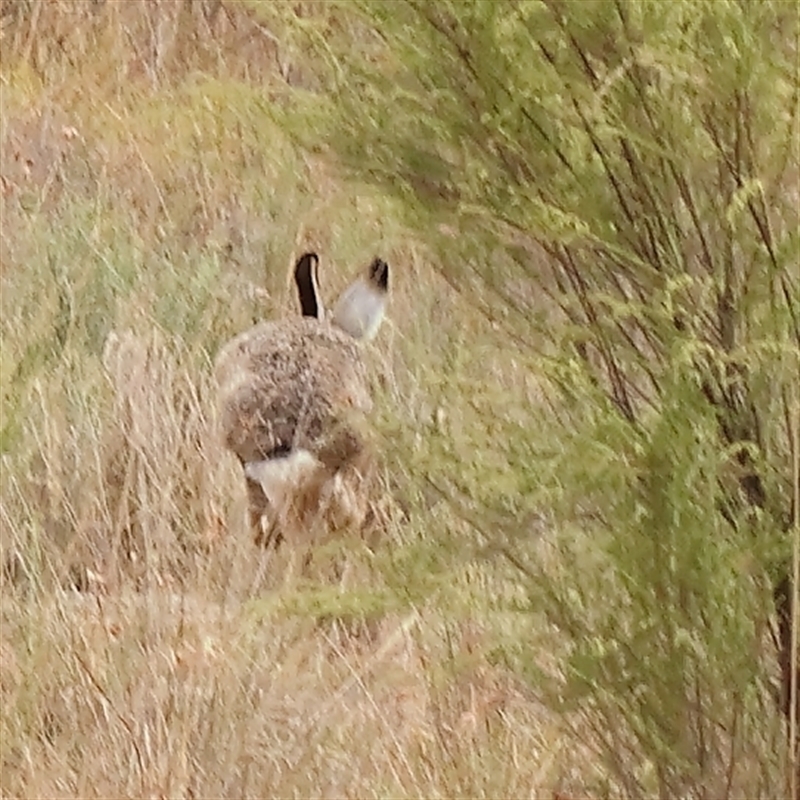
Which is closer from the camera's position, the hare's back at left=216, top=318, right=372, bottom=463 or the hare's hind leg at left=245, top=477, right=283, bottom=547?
the hare's hind leg at left=245, top=477, right=283, bottom=547

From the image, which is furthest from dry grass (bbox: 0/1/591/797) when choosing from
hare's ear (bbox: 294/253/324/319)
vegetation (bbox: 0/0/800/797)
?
hare's ear (bbox: 294/253/324/319)

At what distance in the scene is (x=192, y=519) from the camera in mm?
3184

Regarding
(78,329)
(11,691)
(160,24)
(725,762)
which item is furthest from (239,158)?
(725,762)

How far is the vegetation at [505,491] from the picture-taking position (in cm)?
187

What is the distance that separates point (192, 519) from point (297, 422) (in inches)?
11.8

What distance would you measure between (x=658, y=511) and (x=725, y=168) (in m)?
0.43

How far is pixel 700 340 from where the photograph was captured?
1.89 m

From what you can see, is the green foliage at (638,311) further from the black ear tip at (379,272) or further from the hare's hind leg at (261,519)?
the black ear tip at (379,272)

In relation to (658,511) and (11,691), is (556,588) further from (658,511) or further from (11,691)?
(11,691)

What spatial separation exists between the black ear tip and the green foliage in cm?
132

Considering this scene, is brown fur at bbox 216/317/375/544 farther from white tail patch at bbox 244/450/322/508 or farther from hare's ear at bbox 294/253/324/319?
hare's ear at bbox 294/253/324/319

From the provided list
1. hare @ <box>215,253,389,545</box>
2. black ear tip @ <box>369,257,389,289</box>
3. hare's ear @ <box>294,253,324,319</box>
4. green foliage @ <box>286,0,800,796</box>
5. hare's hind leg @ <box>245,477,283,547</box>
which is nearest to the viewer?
green foliage @ <box>286,0,800,796</box>

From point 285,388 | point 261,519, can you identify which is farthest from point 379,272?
point 261,519

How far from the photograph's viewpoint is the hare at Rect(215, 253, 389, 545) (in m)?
3.21
